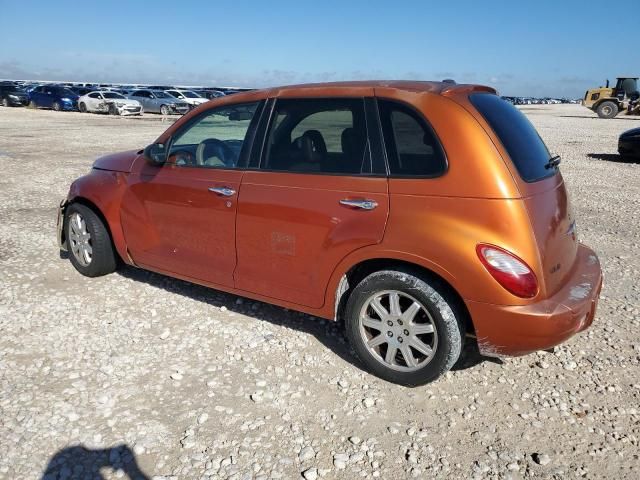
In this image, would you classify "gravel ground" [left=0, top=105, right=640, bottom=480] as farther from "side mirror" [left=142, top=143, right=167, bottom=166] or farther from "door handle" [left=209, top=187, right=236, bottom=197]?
"side mirror" [left=142, top=143, right=167, bottom=166]

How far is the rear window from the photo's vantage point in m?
3.11

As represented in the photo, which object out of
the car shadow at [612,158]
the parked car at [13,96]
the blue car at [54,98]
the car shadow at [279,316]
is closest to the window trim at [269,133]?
the car shadow at [279,316]

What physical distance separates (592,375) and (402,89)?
2.22m

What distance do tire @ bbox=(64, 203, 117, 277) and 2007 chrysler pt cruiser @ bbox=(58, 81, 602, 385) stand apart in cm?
90

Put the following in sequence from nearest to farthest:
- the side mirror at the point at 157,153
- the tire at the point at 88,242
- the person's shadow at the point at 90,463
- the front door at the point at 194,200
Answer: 1. the person's shadow at the point at 90,463
2. the front door at the point at 194,200
3. the side mirror at the point at 157,153
4. the tire at the point at 88,242

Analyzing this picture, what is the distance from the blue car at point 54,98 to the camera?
34.9 metres

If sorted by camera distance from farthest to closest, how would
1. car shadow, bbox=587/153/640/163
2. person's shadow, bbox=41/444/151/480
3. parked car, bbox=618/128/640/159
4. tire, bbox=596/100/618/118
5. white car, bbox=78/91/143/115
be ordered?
1. tire, bbox=596/100/618/118
2. white car, bbox=78/91/143/115
3. car shadow, bbox=587/153/640/163
4. parked car, bbox=618/128/640/159
5. person's shadow, bbox=41/444/151/480

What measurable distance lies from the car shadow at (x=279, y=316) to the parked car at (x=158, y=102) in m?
30.7

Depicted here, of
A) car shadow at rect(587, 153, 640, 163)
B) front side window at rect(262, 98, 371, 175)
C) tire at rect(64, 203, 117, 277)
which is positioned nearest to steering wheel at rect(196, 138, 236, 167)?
front side window at rect(262, 98, 371, 175)

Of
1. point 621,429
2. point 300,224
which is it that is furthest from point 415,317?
point 621,429

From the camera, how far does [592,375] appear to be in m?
3.45

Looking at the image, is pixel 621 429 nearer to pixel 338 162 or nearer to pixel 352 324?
pixel 352 324

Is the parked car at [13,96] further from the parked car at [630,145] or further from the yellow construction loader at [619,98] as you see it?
the yellow construction loader at [619,98]

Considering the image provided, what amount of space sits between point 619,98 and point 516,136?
125 feet
